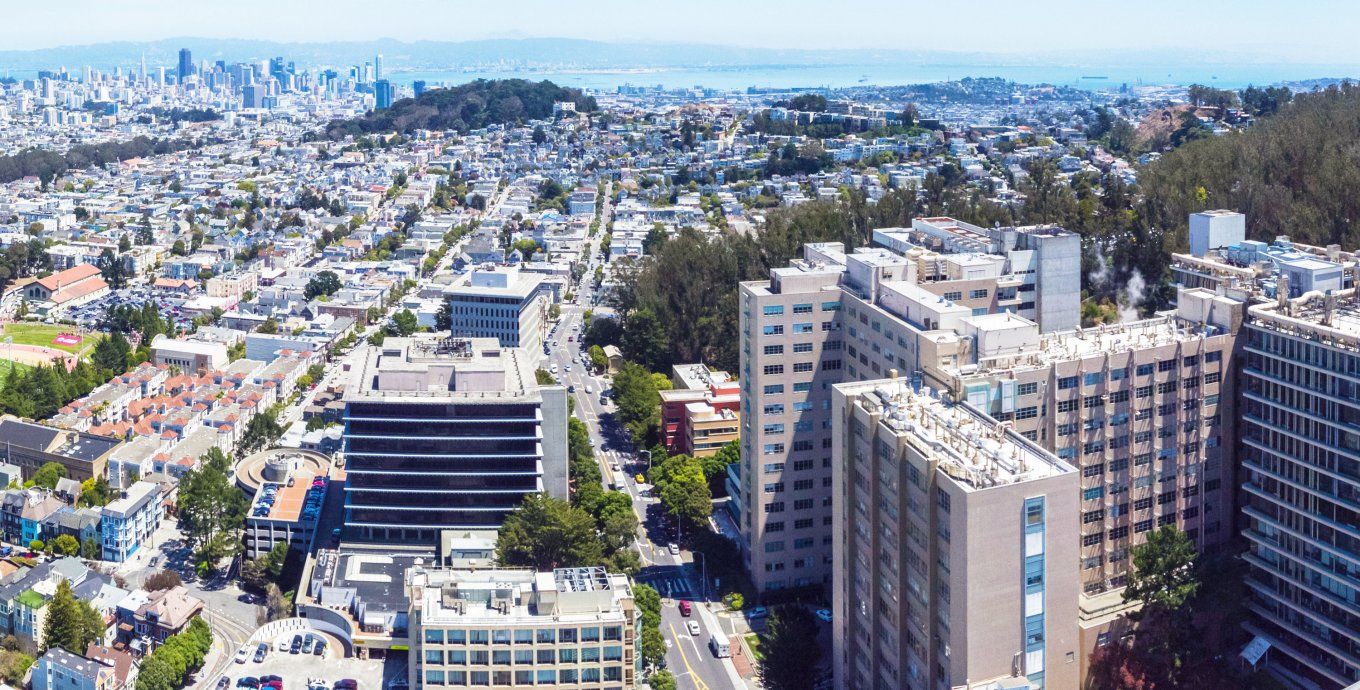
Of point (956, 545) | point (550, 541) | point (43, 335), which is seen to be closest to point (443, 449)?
point (550, 541)

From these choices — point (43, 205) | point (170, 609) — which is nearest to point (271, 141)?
point (43, 205)

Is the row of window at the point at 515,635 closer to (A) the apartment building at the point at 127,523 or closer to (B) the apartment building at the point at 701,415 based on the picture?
(B) the apartment building at the point at 701,415

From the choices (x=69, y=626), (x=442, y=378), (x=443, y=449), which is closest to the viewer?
(x=69, y=626)

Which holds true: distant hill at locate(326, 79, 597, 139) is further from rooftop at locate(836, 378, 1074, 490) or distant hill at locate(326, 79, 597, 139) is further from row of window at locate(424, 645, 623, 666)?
row of window at locate(424, 645, 623, 666)

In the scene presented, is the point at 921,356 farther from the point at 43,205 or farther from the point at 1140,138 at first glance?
the point at 43,205

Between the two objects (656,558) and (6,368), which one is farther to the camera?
(6,368)

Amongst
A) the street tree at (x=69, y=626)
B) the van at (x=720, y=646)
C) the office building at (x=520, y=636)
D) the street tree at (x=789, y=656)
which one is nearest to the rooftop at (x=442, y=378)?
the van at (x=720, y=646)

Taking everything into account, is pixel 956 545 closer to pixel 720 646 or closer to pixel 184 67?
pixel 720 646
